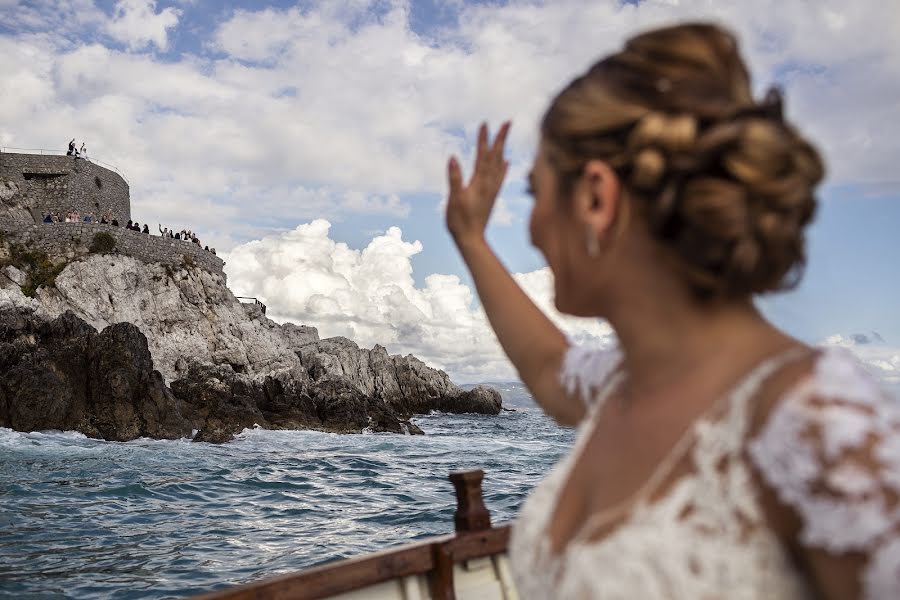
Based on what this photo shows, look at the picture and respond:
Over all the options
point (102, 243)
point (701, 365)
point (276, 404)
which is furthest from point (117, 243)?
point (701, 365)

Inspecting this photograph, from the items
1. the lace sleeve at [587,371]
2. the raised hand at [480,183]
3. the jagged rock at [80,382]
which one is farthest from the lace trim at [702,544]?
the jagged rock at [80,382]

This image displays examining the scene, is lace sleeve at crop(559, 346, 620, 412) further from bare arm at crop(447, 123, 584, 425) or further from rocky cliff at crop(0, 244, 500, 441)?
rocky cliff at crop(0, 244, 500, 441)

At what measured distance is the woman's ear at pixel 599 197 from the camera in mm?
930

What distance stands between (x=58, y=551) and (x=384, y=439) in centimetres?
1980

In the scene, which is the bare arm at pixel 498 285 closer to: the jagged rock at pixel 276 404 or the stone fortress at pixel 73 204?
the jagged rock at pixel 276 404

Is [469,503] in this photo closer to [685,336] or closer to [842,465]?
[685,336]

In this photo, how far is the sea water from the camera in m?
10.1

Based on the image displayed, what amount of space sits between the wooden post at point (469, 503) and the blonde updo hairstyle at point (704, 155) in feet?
10.0

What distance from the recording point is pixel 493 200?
166cm

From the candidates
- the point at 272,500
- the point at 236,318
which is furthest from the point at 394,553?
the point at 236,318

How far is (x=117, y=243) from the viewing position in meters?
38.2

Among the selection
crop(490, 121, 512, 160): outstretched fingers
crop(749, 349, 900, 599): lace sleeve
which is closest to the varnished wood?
crop(490, 121, 512, 160): outstretched fingers

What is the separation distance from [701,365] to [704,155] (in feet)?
0.83

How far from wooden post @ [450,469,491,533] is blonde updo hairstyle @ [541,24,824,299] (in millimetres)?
3059
